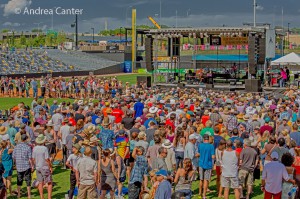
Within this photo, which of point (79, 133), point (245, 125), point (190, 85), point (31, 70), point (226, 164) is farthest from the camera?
point (31, 70)

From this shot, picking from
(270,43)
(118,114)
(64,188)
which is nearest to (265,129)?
(118,114)

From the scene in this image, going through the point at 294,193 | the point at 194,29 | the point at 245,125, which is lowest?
the point at 294,193

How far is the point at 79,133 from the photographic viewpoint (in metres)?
12.6

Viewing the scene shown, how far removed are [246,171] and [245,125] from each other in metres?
2.90

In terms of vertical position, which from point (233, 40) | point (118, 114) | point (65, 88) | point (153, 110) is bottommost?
point (118, 114)

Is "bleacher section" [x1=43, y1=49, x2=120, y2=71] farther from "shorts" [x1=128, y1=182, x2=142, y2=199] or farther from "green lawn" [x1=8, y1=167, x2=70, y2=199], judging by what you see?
"shorts" [x1=128, y1=182, x2=142, y2=199]

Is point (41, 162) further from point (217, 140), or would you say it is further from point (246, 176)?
point (246, 176)

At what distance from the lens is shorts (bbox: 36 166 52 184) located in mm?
10750

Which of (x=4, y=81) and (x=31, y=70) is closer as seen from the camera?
(x=4, y=81)

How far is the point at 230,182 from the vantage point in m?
10.6

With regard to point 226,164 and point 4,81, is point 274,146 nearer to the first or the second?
point 226,164

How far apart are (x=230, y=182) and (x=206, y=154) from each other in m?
0.84

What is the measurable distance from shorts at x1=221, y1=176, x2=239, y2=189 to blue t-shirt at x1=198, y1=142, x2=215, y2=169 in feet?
2.09

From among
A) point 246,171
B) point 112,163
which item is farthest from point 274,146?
point 112,163
